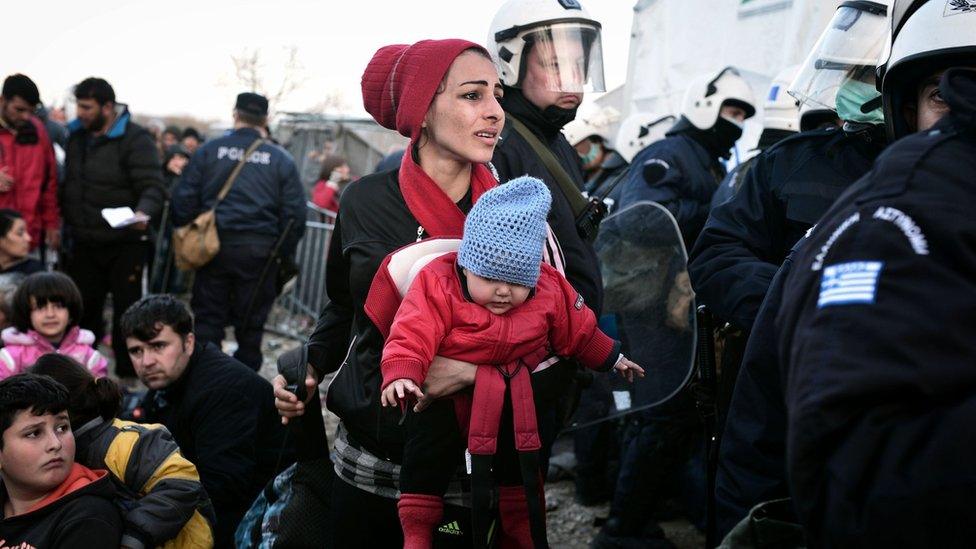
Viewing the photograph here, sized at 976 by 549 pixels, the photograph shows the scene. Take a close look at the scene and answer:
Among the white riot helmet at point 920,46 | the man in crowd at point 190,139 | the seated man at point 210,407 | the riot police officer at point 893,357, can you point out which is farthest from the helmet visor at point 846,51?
the man in crowd at point 190,139

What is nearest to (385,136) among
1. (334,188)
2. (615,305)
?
(334,188)

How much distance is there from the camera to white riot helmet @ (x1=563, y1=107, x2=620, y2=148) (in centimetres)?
715

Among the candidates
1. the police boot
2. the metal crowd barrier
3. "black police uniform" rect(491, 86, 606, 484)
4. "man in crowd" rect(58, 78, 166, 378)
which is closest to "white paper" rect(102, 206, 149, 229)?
"man in crowd" rect(58, 78, 166, 378)

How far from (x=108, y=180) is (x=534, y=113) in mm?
4878

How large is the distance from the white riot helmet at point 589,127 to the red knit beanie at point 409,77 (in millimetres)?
4578

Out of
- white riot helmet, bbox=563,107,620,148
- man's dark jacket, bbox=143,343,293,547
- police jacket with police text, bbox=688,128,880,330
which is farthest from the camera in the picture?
white riot helmet, bbox=563,107,620,148

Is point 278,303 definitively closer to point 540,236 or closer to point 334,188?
point 334,188

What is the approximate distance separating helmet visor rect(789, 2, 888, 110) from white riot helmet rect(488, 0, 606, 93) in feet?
2.62

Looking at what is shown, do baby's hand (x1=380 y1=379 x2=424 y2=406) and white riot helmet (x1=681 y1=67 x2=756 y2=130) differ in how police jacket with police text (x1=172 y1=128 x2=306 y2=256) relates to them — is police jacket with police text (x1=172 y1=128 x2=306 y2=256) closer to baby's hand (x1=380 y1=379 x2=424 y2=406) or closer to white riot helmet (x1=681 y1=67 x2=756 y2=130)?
white riot helmet (x1=681 y1=67 x2=756 y2=130)

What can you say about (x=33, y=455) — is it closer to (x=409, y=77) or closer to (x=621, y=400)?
(x=409, y=77)

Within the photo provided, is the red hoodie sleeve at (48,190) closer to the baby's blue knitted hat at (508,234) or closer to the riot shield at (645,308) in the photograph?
the riot shield at (645,308)

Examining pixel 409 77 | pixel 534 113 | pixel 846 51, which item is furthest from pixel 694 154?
pixel 409 77

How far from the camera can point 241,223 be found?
22.0 feet

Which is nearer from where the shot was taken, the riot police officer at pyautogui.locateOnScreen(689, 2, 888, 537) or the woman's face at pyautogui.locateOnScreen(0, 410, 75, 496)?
the riot police officer at pyautogui.locateOnScreen(689, 2, 888, 537)
